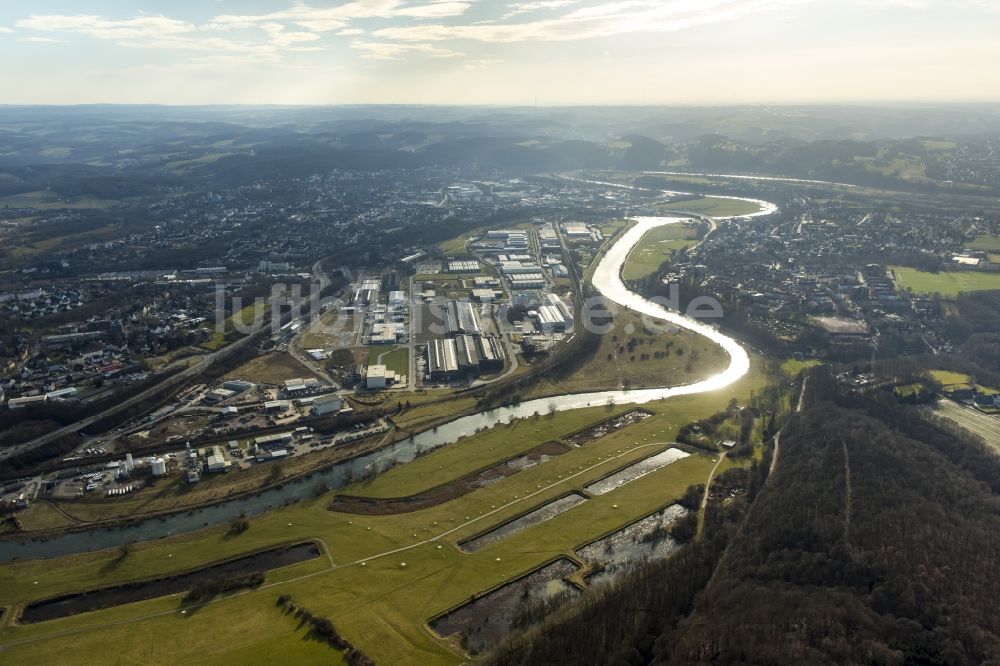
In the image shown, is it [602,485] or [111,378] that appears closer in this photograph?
[602,485]

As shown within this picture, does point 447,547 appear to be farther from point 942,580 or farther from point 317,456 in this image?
point 942,580

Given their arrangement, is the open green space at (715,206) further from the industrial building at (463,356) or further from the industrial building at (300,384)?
the industrial building at (300,384)

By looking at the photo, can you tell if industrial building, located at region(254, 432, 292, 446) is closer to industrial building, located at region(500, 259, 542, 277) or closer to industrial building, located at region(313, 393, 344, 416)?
industrial building, located at region(313, 393, 344, 416)

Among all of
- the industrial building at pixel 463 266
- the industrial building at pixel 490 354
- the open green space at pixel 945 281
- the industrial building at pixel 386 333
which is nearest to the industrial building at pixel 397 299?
the industrial building at pixel 386 333

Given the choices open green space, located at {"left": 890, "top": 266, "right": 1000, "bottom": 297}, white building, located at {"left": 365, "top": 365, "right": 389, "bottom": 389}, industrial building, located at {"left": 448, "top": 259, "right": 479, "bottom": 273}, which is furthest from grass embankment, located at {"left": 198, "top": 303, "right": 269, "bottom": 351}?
open green space, located at {"left": 890, "top": 266, "right": 1000, "bottom": 297}

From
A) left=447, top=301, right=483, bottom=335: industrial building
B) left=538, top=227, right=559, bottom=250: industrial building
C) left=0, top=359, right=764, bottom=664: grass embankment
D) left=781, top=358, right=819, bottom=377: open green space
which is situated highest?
left=538, top=227, right=559, bottom=250: industrial building

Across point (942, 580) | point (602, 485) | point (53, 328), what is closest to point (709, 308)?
point (602, 485)

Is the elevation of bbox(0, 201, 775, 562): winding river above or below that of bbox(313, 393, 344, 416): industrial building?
below
